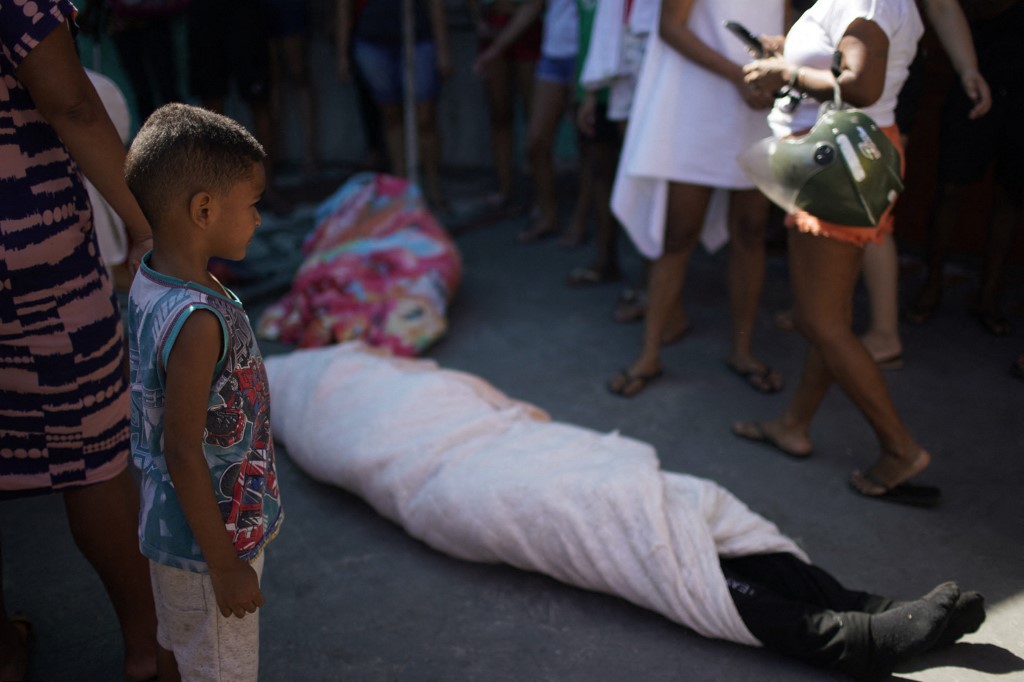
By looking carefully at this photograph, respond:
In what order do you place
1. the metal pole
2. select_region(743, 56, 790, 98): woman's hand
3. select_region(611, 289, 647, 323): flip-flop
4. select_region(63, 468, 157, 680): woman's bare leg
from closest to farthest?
select_region(63, 468, 157, 680): woman's bare leg → select_region(743, 56, 790, 98): woman's hand → select_region(611, 289, 647, 323): flip-flop → the metal pole

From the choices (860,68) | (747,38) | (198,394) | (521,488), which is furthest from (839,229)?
(198,394)

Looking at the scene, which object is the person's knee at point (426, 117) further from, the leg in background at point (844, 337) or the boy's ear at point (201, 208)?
the boy's ear at point (201, 208)

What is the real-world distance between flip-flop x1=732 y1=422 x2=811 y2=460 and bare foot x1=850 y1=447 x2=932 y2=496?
0.77 ft

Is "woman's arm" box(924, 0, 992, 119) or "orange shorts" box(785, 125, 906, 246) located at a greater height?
"woman's arm" box(924, 0, 992, 119)

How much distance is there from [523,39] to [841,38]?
12.2ft

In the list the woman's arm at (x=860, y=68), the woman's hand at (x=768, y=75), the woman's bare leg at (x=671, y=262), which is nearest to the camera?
the woman's arm at (x=860, y=68)

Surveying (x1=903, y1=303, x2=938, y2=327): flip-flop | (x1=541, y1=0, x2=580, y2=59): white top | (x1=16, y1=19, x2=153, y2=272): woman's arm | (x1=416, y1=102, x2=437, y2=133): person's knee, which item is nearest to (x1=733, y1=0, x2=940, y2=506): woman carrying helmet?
(x1=903, y1=303, x2=938, y2=327): flip-flop

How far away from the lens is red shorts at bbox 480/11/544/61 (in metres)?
5.75

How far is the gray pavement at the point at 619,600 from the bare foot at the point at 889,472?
1.8 inches

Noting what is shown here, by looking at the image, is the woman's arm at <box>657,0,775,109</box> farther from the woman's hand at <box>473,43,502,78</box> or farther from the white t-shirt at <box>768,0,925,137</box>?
the woman's hand at <box>473,43,502,78</box>

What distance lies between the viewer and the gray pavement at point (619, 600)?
6.84 feet

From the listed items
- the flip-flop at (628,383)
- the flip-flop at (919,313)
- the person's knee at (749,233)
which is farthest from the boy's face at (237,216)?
the flip-flop at (919,313)

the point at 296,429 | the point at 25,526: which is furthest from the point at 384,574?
the point at 25,526

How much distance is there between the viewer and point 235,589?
1.46 metres
